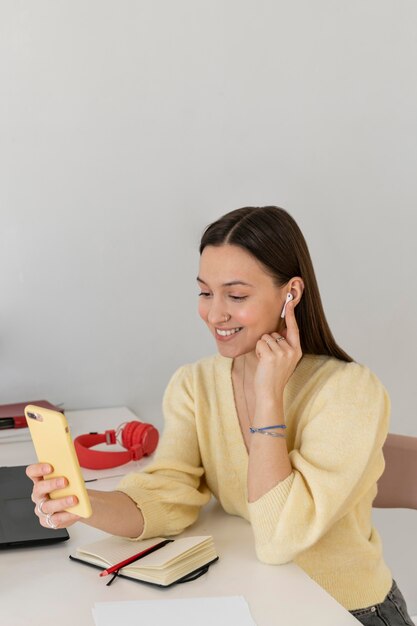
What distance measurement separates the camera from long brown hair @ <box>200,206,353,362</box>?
149 cm

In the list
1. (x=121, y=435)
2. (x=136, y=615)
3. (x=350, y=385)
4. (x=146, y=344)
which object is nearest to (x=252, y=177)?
(x=146, y=344)

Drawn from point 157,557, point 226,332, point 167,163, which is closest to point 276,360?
point 226,332

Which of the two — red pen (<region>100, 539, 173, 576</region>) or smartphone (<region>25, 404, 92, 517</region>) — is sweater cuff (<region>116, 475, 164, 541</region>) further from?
smartphone (<region>25, 404, 92, 517</region>)

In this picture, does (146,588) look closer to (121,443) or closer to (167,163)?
(121,443)

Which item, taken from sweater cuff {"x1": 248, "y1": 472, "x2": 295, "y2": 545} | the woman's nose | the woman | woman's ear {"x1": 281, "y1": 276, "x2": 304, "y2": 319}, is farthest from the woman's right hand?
woman's ear {"x1": 281, "y1": 276, "x2": 304, "y2": 319}

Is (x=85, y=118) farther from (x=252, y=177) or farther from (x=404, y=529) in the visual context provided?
(x=404, y=529)

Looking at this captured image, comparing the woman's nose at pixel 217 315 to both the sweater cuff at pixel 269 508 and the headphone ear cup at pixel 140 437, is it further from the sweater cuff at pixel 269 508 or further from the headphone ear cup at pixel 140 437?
the headphone ear cup at pixel 140 437

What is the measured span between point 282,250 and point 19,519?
0.67 meters

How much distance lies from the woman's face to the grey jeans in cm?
51

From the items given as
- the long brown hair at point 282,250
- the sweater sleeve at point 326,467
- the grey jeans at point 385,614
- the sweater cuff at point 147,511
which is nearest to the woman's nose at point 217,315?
the long brown hair at point 282,250

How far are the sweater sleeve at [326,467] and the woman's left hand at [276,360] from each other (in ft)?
0.23

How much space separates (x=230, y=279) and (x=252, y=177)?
95cm

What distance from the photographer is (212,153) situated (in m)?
2.32

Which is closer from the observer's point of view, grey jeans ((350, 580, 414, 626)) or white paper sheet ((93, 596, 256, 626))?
white paper sheet ((93, 596, 256, 626))
